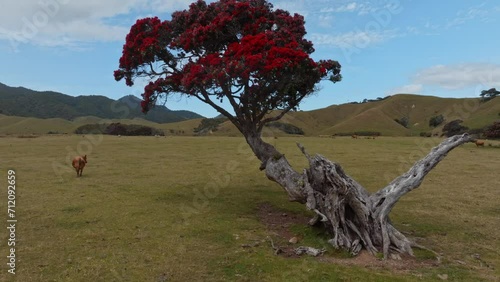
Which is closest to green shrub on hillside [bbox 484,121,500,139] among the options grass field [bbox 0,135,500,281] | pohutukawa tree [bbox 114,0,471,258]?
grass field [bbox 0,135,500,281]

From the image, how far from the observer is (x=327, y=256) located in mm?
13125

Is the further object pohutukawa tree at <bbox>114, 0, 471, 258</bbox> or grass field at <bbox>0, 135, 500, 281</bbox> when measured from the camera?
pohutukawa tree at <bbox>114, 0, 471, 258</bbox>

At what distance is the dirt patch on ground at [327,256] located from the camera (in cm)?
1223

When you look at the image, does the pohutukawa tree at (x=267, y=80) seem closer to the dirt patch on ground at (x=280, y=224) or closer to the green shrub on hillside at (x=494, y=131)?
the dirt patch on ground at (x=280, y=224)

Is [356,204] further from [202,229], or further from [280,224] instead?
[202,229]

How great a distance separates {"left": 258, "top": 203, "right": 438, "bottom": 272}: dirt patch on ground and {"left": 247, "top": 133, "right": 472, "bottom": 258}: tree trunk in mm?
407

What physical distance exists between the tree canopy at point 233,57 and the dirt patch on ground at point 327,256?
528 cm

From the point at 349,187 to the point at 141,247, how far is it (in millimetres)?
8052

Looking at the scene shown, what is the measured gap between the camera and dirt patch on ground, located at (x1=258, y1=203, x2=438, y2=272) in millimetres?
12234

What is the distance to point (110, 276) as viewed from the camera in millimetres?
11188

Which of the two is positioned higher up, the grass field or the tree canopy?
the tree canopy

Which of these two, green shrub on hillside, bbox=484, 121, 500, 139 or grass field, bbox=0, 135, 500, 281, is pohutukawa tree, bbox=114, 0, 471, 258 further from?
green shrub on hillside, bbox=484, 121, 500, 139

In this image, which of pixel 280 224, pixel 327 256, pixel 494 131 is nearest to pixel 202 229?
pixel 280 224

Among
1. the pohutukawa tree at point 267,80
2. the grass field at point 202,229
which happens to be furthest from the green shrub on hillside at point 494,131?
the pohutukawa tree at point 267,80
